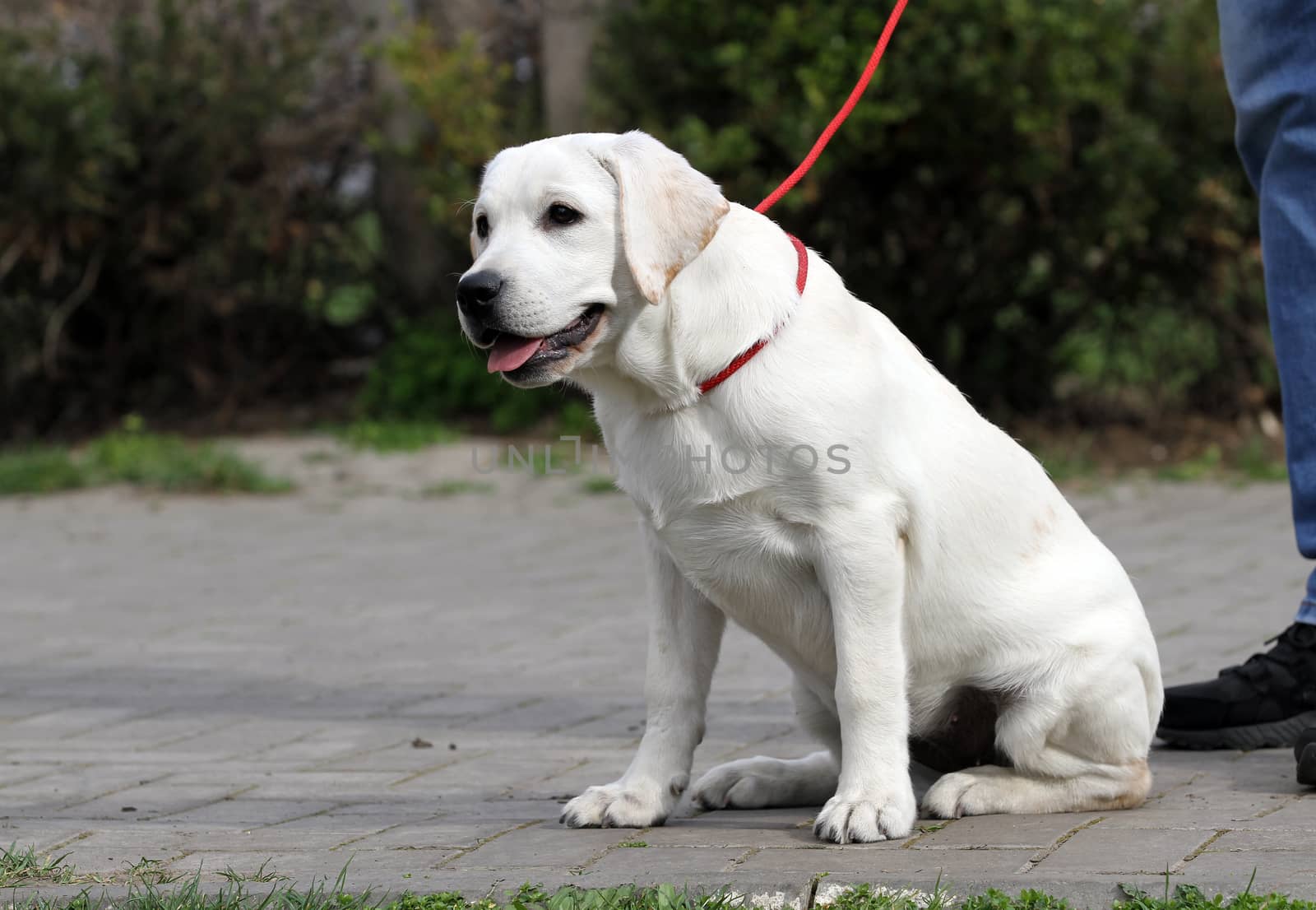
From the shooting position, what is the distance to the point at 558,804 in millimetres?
3760

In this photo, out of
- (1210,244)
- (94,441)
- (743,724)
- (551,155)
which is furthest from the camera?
(94,441)

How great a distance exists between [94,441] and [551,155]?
321 inches

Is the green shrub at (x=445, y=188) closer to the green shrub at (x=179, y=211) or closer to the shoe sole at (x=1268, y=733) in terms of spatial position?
the green shrub at (x=179, y=211)

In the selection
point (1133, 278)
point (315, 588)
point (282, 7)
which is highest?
point (282, 7)

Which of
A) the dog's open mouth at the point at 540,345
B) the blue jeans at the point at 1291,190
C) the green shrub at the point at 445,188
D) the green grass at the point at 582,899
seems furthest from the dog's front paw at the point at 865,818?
the green shrub at the point at 445,188

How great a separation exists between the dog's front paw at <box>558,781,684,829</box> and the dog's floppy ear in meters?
1.05

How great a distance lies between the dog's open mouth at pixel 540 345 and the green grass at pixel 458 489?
6.42 m

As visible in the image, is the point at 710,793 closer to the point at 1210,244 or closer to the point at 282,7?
the point at 1210,244

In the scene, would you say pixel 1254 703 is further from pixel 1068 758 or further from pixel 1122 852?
pixel 1122 852

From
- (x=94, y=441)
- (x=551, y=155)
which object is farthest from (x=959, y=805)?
(x=94, y=441)

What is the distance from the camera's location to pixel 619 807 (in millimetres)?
3422

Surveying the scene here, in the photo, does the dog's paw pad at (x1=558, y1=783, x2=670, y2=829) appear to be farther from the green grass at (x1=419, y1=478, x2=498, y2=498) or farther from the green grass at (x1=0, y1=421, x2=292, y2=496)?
the green grass at (x1=0, y1=421, x2=292, y2=496)

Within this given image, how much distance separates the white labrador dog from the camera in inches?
126

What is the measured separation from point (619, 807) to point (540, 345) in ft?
3.21
